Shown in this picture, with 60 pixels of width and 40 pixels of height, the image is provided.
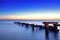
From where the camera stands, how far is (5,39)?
20547 mm

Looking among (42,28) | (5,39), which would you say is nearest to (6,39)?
(5,39)

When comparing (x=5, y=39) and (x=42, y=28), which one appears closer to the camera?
(x=5, y=39)

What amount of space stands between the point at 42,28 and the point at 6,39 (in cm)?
2137

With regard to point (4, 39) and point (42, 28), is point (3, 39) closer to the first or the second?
point (4, 39)

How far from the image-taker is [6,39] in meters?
20.6

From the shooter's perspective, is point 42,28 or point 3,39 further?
point 42,28

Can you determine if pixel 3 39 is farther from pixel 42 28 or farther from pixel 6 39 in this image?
pixel 42 28

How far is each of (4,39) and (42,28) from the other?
21.5 meters

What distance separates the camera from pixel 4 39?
812 inches

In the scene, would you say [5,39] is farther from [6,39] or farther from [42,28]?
[42,28]

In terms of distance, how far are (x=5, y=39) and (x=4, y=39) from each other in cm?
21

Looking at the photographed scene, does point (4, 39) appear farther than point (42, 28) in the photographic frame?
No

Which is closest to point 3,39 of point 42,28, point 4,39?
point 4,39

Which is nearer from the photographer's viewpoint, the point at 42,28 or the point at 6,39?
the point at 6,39
